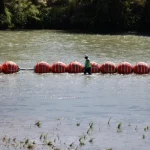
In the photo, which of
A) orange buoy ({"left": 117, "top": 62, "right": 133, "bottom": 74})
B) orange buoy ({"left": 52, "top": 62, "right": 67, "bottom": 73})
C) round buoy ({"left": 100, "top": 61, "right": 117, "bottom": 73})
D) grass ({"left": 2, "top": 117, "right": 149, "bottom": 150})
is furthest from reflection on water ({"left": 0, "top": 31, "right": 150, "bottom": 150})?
orange buoy ({"left": 52, "top": 62, "right": 67, "bottom": 73})

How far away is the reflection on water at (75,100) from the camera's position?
2136cm

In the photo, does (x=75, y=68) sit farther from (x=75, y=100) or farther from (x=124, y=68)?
(x=75, y=100)

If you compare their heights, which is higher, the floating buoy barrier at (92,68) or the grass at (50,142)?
the floating buoy barrier at (92,68)

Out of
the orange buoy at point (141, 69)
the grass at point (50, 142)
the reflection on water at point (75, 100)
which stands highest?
the orange buoy at point (141, 69)

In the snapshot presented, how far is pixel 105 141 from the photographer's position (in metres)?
20.3

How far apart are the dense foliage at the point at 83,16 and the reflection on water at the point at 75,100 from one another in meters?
16.0

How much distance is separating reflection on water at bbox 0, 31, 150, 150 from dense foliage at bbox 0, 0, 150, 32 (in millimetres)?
15959

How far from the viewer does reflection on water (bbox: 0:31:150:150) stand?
2136cm

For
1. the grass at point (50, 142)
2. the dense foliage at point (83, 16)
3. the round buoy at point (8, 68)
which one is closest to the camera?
the grass at point (50, 142)

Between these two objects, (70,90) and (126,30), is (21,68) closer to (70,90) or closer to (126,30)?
(70,90)

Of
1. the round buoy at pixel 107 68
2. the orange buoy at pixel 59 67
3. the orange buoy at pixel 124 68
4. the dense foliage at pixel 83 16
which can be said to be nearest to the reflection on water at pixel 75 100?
the round buoy at pixel 107 68

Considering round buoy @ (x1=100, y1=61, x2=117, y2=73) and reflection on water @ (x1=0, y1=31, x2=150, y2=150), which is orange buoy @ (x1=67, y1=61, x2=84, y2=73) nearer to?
reflection on water @ (x1=0, y1=31, x2=150, y2=150)

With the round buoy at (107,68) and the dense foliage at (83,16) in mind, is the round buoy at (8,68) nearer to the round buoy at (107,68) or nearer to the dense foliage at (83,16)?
the round buoy at (107,68)

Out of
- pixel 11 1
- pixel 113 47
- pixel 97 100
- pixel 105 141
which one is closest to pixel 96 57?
pixel 113 47
